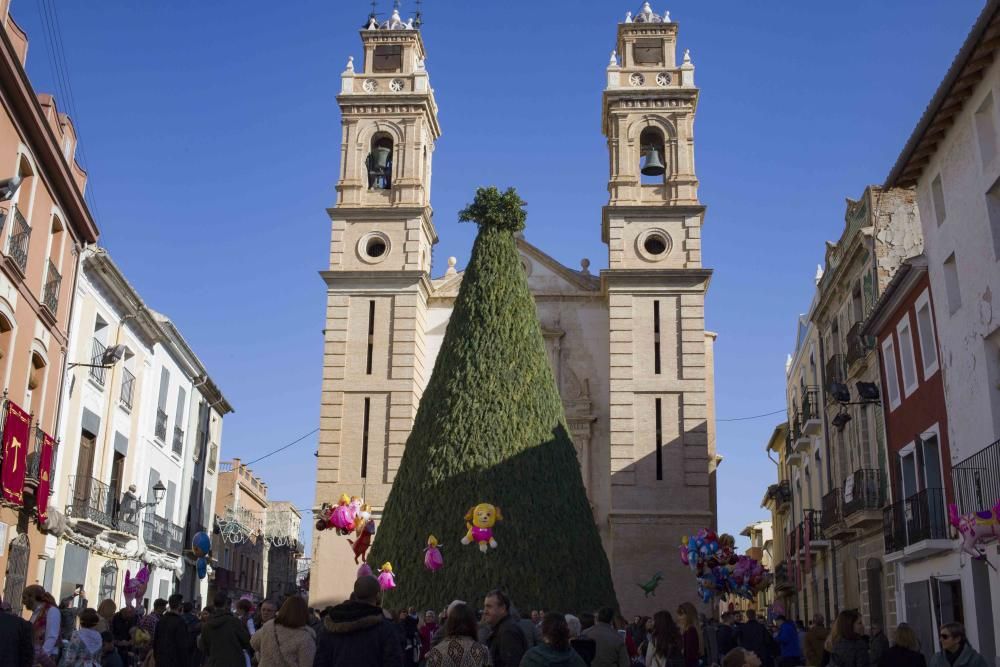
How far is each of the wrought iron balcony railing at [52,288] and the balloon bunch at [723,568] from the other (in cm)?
1334

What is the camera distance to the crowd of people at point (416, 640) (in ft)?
20.4

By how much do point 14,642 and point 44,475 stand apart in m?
11.0

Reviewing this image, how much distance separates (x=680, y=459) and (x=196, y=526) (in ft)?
49.5

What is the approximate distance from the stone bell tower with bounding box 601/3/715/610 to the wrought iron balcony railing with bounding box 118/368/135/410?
1246 centimetres

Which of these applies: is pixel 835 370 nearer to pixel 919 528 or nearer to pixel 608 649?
pixel 919 528

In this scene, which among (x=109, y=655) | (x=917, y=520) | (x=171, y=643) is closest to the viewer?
(x=171, y=643)

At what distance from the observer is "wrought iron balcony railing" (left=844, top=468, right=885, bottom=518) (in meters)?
20.8

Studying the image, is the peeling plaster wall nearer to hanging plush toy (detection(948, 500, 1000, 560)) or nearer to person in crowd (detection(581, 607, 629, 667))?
hanging plush toy (detection(948, 500, 1000, 560))

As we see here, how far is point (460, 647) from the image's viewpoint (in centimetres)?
635

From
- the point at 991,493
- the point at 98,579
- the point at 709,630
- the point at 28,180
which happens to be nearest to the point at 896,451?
the point at 991,493

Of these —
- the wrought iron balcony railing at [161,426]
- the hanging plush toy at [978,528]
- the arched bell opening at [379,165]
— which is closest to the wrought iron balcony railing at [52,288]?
the wrought iron balcony railing at [161,426]

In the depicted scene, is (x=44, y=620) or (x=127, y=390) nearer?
(x=44, y=620)

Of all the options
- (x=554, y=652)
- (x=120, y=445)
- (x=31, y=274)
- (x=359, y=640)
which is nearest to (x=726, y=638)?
(x=554, y=652)

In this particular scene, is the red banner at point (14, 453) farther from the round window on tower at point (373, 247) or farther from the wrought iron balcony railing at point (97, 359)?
the round window on tower at point (373, 247)
